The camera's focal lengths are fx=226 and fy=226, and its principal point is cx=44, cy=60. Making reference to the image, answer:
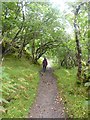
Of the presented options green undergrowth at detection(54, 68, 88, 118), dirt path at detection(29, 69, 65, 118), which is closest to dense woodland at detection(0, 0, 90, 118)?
green undergrowth at detection(54, 68, 88, 118)

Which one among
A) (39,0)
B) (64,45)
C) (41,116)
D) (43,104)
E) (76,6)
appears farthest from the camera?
(64,45)

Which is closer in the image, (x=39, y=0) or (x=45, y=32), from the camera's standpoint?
(x=39, y=0)

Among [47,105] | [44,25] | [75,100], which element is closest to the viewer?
[47,105]

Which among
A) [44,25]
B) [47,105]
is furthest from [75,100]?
[44,25]

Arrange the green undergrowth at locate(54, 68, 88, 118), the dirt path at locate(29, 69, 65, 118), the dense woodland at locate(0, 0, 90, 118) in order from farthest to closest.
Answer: the dense woodland at locate(0, 0, 90, 118) < the dirt path at locate(29, 69, 65, 118) < the green undergrowth at locate(54, 68, 88, 118)

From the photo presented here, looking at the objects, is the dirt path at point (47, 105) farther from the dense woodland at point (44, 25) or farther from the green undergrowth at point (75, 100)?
the dense woodland at point (44, 25)

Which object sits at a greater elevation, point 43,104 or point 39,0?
point 39,0

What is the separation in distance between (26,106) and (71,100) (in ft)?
8.68

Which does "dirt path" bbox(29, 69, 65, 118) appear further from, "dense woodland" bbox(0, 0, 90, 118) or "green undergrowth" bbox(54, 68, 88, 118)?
"dense woodland" bbox(0, 0, 90, 118)

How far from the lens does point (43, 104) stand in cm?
1276

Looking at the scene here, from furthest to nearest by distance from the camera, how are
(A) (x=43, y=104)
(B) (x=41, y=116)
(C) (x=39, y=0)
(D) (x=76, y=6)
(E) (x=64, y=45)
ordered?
(E) (x=64, y=45) → (C) (x=39, y=0) → (D) (x=76, y=6) → (A) (x=43, y=104) → (B) (x=41, y=116)

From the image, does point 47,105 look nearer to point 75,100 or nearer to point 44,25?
point 75,100

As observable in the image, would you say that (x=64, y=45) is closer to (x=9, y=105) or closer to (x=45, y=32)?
(x=45, y=32)

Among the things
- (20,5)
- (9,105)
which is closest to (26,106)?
(9,105)
